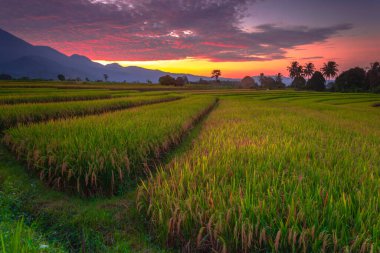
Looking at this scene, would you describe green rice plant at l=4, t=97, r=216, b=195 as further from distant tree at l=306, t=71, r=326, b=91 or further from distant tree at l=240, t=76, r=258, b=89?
distant tree at l=240, t=76, r=258, b=89

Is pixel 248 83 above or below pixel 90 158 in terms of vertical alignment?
above

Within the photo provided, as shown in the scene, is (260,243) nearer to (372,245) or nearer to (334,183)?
(372,245)

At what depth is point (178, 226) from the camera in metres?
2.47

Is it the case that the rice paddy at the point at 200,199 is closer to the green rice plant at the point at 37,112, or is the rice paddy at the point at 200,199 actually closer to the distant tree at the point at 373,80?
the green rice plant at the point at 37,112

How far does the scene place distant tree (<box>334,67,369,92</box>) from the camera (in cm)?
5192

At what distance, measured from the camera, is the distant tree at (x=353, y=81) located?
51.9 m

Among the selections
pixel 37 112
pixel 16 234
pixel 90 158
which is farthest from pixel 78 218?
pixel 37 112

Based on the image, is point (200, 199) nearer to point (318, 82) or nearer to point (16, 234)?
point (16, 234)

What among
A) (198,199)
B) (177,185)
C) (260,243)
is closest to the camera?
(260,243)

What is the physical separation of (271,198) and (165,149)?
4297 mm

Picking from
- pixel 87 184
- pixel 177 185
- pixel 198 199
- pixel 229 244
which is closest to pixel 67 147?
pixel 87 184

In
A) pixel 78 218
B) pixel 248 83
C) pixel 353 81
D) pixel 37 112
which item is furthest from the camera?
pixel 248 83

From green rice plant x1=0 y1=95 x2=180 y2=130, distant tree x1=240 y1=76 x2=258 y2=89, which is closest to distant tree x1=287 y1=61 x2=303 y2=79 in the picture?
distant tree x1=240 y1=76 x2=258 y2=89

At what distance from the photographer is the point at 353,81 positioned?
53.0 meters
